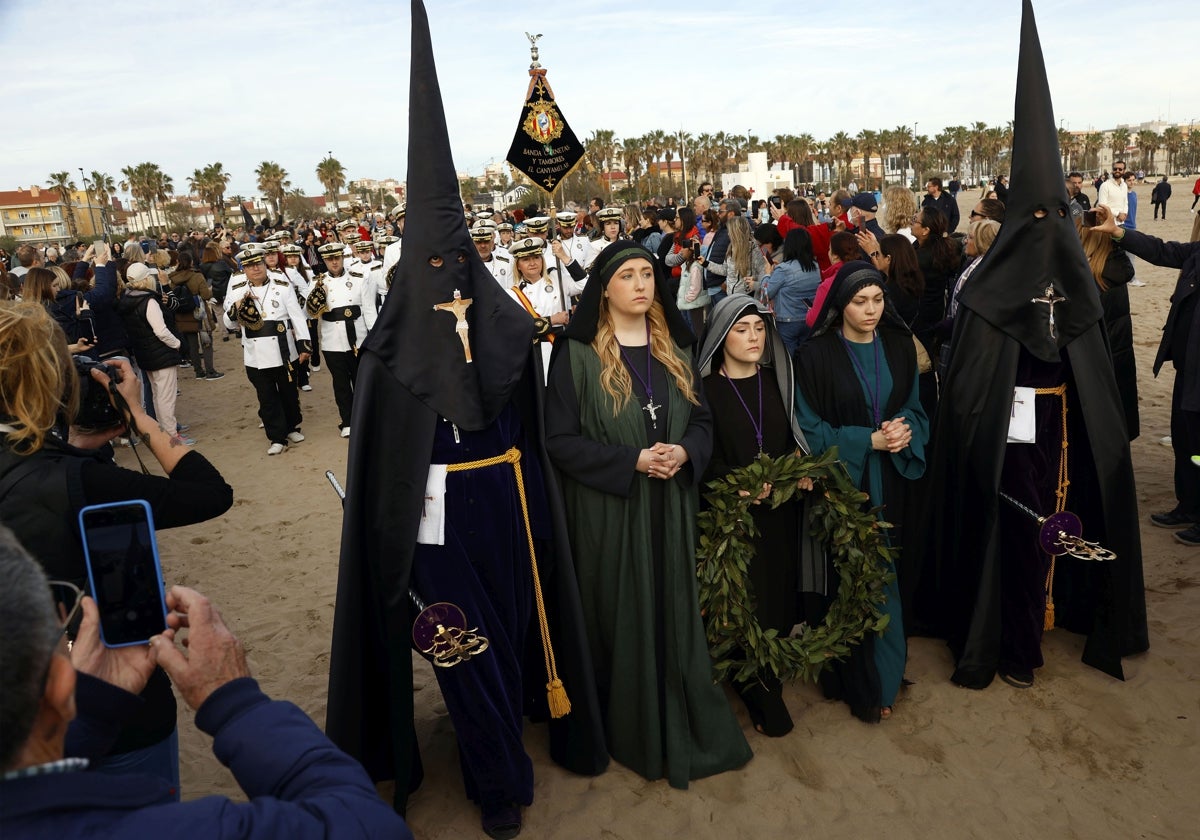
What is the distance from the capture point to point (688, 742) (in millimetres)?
3926

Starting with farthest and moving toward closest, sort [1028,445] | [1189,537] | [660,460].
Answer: [1189,537] < [1028,445] < [660,460]

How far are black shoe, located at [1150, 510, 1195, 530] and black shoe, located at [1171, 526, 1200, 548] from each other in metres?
0.17

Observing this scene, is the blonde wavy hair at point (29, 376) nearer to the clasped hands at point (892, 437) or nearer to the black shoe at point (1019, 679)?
the clasped hands at point (892, 437)

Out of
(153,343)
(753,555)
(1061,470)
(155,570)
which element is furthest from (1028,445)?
(153,343)

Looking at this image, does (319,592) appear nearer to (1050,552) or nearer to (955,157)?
(1050,552)

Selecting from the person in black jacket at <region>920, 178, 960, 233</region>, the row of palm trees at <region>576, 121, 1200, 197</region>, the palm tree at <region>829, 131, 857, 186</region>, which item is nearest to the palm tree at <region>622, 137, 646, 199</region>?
the row of palm trees at <region>576, 121, 1200, 197</region>

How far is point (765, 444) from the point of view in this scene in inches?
167

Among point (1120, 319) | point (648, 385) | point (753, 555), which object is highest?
point (648, 385)

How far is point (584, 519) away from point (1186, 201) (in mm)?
50517

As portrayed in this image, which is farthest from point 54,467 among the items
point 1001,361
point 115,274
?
point 115,274

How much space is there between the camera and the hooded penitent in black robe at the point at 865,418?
14.1 ft

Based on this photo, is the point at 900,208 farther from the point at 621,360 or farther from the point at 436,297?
the point at 436,297

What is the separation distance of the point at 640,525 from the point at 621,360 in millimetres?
787

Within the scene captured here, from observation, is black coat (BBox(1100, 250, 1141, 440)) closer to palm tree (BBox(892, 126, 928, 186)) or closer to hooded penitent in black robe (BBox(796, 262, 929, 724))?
hooded penitent in black robe (BBox(796, 262, 929, 724))
